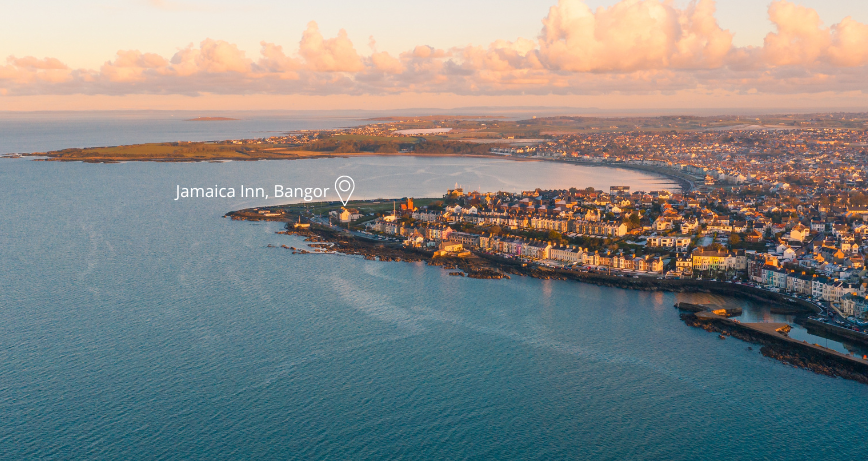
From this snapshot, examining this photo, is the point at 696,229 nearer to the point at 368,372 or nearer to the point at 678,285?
the point at 678,285

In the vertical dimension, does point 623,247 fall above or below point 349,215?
below

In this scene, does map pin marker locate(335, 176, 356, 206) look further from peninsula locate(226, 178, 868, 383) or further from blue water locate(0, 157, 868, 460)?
blue water locate(0, 157, 868, 460)

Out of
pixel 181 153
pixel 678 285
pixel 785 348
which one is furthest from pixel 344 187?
pixel 785 348

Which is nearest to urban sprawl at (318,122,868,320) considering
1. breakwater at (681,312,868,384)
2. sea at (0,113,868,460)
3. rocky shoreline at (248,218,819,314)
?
rocky shoreline at (248,218,819,314)

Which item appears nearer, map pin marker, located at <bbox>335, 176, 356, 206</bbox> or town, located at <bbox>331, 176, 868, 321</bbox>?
town, located at <bbox>331, 176, 868, 321</bbox>

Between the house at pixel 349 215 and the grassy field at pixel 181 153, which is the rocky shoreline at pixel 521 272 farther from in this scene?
the grassy field at pixel 181 153

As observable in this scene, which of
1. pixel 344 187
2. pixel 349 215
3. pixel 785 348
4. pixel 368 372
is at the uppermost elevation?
Result: pixel 344 187
